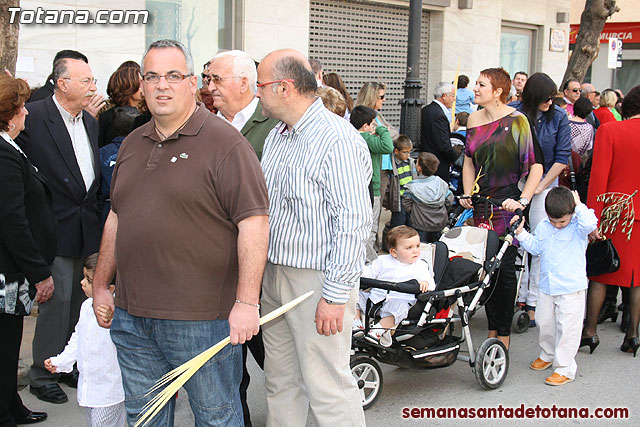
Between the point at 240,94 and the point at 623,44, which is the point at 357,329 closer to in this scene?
the point at 240,94

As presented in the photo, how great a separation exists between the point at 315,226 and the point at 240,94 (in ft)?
3.96

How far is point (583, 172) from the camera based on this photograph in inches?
308

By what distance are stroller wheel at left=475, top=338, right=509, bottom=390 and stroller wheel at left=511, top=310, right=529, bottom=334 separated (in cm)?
124

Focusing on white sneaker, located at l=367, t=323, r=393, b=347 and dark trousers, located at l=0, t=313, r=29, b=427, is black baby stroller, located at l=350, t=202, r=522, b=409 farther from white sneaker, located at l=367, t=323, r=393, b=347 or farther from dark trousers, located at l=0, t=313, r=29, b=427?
dark trousers, located at l=0, t=313, r=29, b=427

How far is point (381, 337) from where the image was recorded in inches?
182

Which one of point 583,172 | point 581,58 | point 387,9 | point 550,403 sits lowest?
point 550,403

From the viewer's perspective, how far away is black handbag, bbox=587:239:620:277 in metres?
5.91

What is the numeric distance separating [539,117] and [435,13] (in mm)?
9465

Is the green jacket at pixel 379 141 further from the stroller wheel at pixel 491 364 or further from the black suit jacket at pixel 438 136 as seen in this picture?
the stroller wheel at pixel 491 364

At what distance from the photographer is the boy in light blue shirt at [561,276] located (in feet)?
17.5

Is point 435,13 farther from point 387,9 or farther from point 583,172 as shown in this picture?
point 583,172

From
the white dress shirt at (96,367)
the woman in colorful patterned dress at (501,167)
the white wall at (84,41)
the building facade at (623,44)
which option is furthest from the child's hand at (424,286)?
the building facade at (623,44)

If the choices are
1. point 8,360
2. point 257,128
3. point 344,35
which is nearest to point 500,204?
point 257,128

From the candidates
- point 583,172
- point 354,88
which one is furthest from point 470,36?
point 583,172
